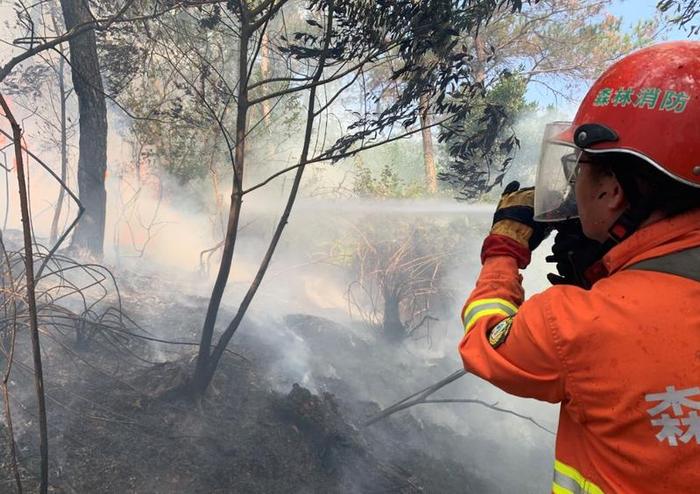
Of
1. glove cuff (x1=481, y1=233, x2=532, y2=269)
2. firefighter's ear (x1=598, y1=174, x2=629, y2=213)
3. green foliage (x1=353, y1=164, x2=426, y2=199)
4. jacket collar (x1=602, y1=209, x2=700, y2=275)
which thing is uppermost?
firefighter's ear (x1=598, y1=174, x2=629, y2=213)

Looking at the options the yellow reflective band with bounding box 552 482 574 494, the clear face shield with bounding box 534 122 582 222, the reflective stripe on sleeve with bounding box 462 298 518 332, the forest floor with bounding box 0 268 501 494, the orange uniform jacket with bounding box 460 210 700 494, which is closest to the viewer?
the orange uniform jacket with bounding box 460 210 700 494

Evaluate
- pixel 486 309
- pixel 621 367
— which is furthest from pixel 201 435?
pixel 621 367

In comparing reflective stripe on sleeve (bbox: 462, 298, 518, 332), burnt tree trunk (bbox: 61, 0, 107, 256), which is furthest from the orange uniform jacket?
burnt tree trunk (bbox: 61, 0, 107, 256)

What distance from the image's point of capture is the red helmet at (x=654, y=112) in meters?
1.20

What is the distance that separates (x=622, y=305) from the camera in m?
1.04

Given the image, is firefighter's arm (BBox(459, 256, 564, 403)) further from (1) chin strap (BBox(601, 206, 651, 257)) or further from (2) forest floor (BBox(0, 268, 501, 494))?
(2) forest floor (BBox(0, 268, 501, 494))

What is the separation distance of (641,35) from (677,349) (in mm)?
16128

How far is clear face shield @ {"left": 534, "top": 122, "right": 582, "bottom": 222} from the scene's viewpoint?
157 centimetres

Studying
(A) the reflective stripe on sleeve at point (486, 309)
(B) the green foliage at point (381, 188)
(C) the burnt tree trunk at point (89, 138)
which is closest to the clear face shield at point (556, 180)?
(A) the reflective stripe on sleeve at point (486, 309)

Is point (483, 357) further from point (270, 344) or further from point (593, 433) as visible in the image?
point (270, 344)

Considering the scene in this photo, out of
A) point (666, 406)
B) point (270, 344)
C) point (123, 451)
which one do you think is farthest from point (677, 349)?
point (270, 344)

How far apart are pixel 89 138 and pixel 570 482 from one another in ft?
22.1

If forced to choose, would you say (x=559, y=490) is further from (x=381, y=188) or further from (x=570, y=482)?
(x=381, y=188)

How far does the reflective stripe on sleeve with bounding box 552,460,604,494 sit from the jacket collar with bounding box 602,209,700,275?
55 cm
